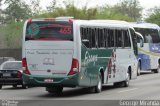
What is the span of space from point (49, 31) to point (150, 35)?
19539 millimetres

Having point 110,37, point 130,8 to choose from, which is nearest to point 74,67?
point 110,37

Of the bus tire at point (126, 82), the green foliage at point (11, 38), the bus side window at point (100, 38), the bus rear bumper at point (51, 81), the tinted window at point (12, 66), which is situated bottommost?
the green foliage at point (11, 38)

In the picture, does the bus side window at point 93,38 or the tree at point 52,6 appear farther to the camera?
the tree at point 52,6

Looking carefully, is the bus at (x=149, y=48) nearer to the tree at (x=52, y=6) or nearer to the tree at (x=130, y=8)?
the tree at (x=52, y=6)

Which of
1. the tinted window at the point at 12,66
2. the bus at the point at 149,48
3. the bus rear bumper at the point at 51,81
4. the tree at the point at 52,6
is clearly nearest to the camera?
the bus rear bumper at the point at 51,81

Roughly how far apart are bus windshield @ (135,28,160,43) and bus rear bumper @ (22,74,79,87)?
17.6 metres

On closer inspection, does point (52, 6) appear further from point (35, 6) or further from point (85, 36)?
point (85, 36)

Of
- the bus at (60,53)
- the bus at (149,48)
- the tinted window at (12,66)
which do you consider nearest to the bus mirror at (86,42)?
the bus at (60,53)

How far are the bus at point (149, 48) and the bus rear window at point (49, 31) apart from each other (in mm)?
16918

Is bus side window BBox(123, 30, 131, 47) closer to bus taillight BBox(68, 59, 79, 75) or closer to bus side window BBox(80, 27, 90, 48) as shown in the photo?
bus side window BBox(80, 27, 90, 48)

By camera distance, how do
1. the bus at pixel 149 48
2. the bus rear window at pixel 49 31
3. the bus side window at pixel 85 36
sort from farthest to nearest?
the bus at pixel 149 48 → the bus side window at pixel 85 36 → the bus rear window at pixel 49 31

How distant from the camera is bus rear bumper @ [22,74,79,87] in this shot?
2239 cm

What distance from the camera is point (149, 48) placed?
41094mm

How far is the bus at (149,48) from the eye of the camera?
40.0m
